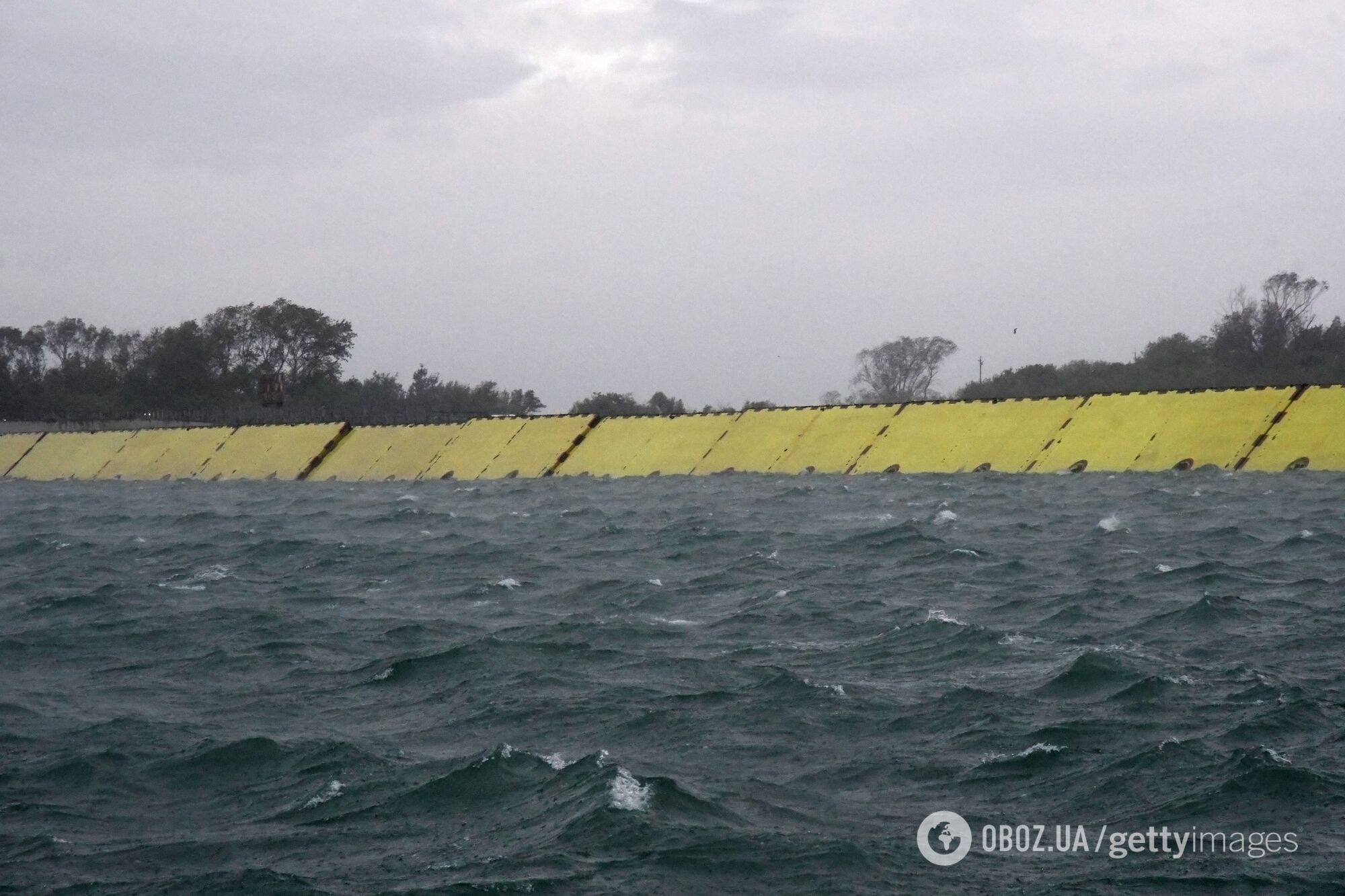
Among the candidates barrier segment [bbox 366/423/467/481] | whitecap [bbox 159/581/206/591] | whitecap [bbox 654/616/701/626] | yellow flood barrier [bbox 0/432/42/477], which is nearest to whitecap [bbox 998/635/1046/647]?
whitecap [bbox 654/616/701/626]

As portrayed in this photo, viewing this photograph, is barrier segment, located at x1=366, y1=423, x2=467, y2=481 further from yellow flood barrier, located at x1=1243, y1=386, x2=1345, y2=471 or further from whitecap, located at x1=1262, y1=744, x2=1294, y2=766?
whitecap, located at x1=1262, y1=744, x2=1294, y2=766

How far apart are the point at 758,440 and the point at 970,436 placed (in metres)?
5.47

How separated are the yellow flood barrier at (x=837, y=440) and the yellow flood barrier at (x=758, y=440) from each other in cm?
26

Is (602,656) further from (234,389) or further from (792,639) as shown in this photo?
(234,389)

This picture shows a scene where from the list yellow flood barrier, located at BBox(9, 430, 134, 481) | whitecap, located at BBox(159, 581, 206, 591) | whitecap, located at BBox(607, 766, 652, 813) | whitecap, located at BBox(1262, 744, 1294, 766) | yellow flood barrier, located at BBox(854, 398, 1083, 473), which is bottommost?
whitecap, located at BBox(607, 766, 652, 813)

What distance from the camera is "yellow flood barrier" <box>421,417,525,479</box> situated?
3575cm

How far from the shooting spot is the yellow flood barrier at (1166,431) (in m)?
26.3

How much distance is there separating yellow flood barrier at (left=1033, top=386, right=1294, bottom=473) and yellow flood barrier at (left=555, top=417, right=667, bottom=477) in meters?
10.8

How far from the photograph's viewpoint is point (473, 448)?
121 ft

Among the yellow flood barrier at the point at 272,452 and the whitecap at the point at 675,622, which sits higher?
the yellow flood barrier at the point at 272,452

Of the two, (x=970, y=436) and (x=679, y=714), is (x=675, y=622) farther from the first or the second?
(x=970, y=436)

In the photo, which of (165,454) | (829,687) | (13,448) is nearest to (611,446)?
(165,454)

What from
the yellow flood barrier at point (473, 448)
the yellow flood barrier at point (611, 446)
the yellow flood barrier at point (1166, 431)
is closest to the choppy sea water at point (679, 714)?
the yellow flood barrier at point (1166, 431)

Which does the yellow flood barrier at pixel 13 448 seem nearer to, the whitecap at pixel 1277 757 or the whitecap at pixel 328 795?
the whitecap at pixel 328 795
